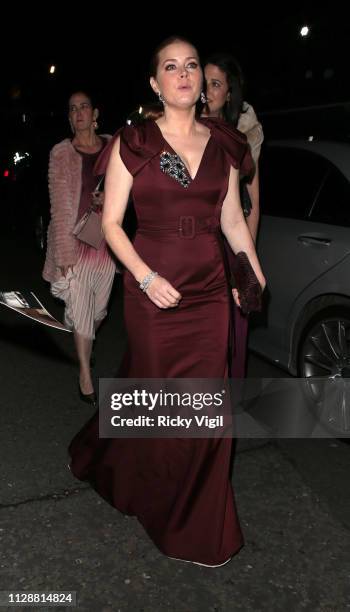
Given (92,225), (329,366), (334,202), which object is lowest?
(329,366)

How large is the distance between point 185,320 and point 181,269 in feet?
0.76

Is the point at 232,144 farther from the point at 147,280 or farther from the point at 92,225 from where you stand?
the point at 92,225

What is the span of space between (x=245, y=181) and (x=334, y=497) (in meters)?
1.73

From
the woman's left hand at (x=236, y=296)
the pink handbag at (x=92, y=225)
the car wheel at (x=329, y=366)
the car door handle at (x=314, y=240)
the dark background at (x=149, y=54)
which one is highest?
the dark background at (x=149, y=54)

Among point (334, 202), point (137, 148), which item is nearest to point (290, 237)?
point (334, 202)

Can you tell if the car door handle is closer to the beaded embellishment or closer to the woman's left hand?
the woman's left hand

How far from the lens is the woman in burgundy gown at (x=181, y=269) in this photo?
2.57 metres

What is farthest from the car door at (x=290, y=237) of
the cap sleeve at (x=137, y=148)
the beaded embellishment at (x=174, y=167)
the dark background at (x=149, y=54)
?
the dark background at (x=149, y=54)

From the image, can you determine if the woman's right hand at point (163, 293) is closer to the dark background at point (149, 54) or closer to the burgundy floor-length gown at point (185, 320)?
the burgundy floor-length gown at point (185, 320)

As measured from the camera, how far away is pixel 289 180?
4.41 metres

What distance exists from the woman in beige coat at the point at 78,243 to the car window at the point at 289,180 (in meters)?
1.17

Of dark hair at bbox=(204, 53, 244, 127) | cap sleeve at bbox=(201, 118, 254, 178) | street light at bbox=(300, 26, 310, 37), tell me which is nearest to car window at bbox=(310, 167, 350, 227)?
dark hair at bbox=(204, 53, 244, 127)

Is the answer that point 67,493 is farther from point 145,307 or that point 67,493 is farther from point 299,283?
point 299,283

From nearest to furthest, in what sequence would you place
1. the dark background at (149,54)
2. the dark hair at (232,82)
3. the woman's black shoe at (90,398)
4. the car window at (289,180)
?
the dark hair at (232,82) → the car window at (289,180) → the woman's black shoe at (90,398) → the dark background at (149,54)
